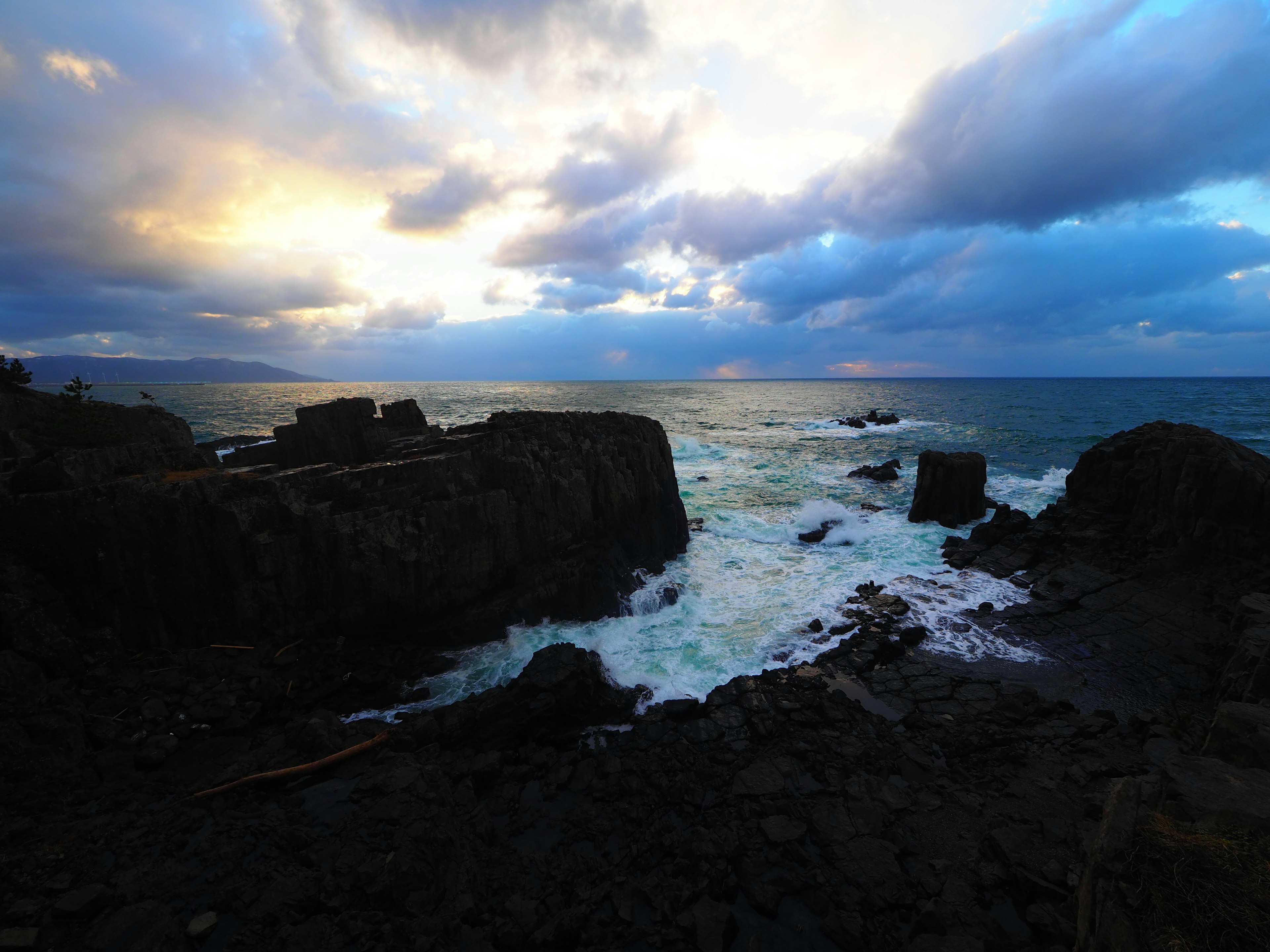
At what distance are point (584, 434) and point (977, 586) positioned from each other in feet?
65.5

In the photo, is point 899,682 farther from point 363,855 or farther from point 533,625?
point 363,855

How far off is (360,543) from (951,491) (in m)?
33.4

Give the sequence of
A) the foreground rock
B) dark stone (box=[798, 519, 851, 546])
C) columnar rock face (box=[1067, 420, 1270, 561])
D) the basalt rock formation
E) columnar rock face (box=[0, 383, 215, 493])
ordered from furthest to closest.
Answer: dark stone (box=[798, 519, 851, 546]) < columnar rock face (box=[1067, 420, 1270, 561]) < columnar rock face (box=[0, 383, 215, 493]) < the basalt rock formation < the foreground rock

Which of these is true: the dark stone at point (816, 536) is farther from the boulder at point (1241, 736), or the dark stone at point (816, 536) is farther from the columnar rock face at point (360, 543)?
the boulder at point (1241, 736)

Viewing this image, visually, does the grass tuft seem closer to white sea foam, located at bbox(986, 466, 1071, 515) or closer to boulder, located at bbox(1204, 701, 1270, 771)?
boulder, located at bbox(1204, 701, 1270, 771)

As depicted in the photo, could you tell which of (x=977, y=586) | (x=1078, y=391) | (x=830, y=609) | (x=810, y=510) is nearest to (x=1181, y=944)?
(x=830, y=609)

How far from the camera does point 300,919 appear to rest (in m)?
7.76

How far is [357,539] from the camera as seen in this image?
1664cm

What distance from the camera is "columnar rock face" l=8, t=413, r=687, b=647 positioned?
14242 millimetres

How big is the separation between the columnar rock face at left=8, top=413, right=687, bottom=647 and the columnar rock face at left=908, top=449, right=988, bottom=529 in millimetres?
20105

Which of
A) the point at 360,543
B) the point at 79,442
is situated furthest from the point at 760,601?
the point at 79,442

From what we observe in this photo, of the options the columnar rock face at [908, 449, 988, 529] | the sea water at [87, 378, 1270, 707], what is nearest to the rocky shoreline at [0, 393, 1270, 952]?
the sea water at [87, 378, 1270, 707]

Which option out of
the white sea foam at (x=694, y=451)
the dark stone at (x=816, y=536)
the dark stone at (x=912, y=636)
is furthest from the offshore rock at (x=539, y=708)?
the white sea foam at (x=694, y=451)

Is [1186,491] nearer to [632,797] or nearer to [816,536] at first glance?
[816,536]
